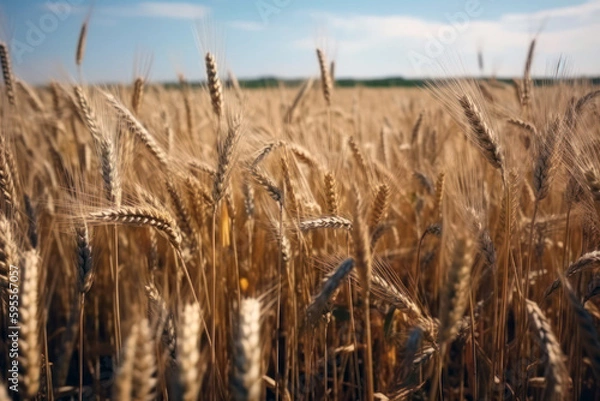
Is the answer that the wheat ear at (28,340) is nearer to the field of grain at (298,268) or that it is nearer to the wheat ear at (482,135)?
the field of grain at (298,268)

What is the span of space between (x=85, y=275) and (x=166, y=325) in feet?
0.98

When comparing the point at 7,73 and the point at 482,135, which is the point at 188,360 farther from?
the point at 7,73

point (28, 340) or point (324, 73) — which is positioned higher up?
point (324, 73)

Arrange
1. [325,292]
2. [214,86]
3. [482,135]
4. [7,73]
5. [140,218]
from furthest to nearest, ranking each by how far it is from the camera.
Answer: [7,73] < [214,86] < [482,135] < [140,218] < [325,292]

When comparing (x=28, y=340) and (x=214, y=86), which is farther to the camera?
(x=214, y=86)

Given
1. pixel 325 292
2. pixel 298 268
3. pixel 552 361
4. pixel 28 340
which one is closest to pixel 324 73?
pixel 298 268

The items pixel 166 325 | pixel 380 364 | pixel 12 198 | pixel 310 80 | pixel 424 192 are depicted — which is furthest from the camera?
pixel 310 80

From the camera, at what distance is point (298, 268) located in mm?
2043

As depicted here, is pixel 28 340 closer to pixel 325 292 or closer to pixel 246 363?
pixel 246 363

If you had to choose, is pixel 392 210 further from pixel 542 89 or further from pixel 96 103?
pixel 96 103

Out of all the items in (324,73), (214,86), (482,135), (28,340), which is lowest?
(28,340)

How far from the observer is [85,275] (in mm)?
1377

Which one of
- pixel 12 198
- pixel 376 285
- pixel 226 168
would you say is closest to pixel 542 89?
pixel 376 285

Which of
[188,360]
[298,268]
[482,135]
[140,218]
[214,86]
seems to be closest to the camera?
[188,360]
